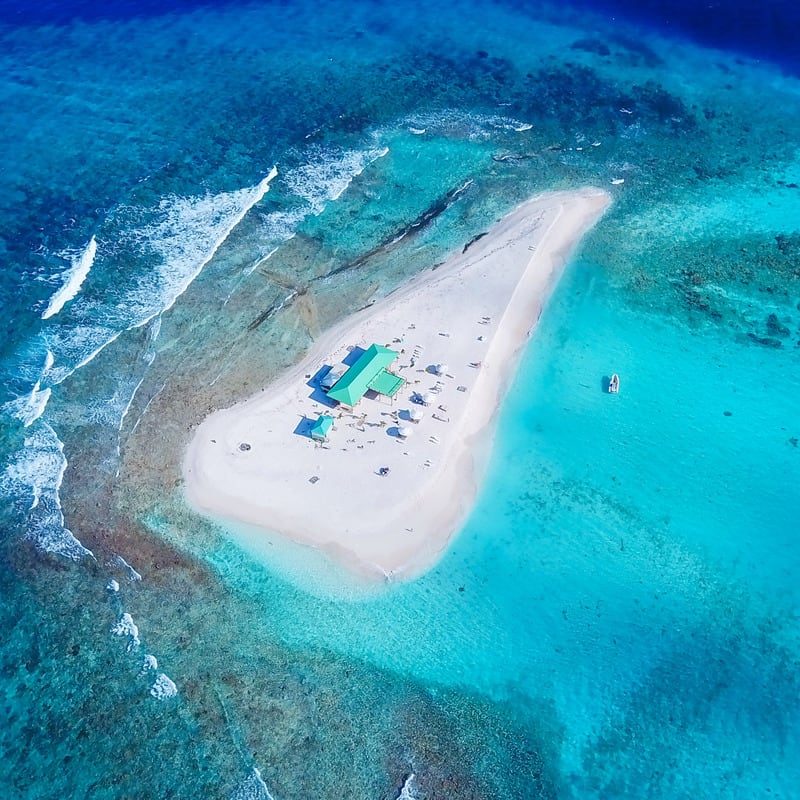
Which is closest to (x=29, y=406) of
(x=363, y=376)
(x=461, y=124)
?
(x=363, y=376)

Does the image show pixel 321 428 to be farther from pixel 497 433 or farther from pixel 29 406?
pixel 29 406

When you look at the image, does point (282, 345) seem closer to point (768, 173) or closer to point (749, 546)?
point (749, 546)

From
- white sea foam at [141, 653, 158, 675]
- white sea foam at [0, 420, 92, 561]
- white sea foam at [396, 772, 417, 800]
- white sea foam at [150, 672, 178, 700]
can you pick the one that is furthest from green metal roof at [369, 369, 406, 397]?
white sea foam at [396, 772, 417, 800]

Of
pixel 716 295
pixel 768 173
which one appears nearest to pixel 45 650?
pixel 716 295

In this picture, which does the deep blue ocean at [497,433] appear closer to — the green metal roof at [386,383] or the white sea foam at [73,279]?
the white sea foam at [73,279]

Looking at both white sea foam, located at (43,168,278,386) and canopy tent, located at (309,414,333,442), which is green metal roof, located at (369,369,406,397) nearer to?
canopy tent, located at (309,414,333,442)

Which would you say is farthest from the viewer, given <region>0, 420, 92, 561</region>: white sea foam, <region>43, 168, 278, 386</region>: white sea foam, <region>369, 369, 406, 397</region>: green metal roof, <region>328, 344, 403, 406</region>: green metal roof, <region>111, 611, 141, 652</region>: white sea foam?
<region>43, 168, 278, 386</region>: white sea foam

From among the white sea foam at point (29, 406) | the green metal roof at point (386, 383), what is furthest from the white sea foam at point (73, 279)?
the green metal roof at point (386, 383)
